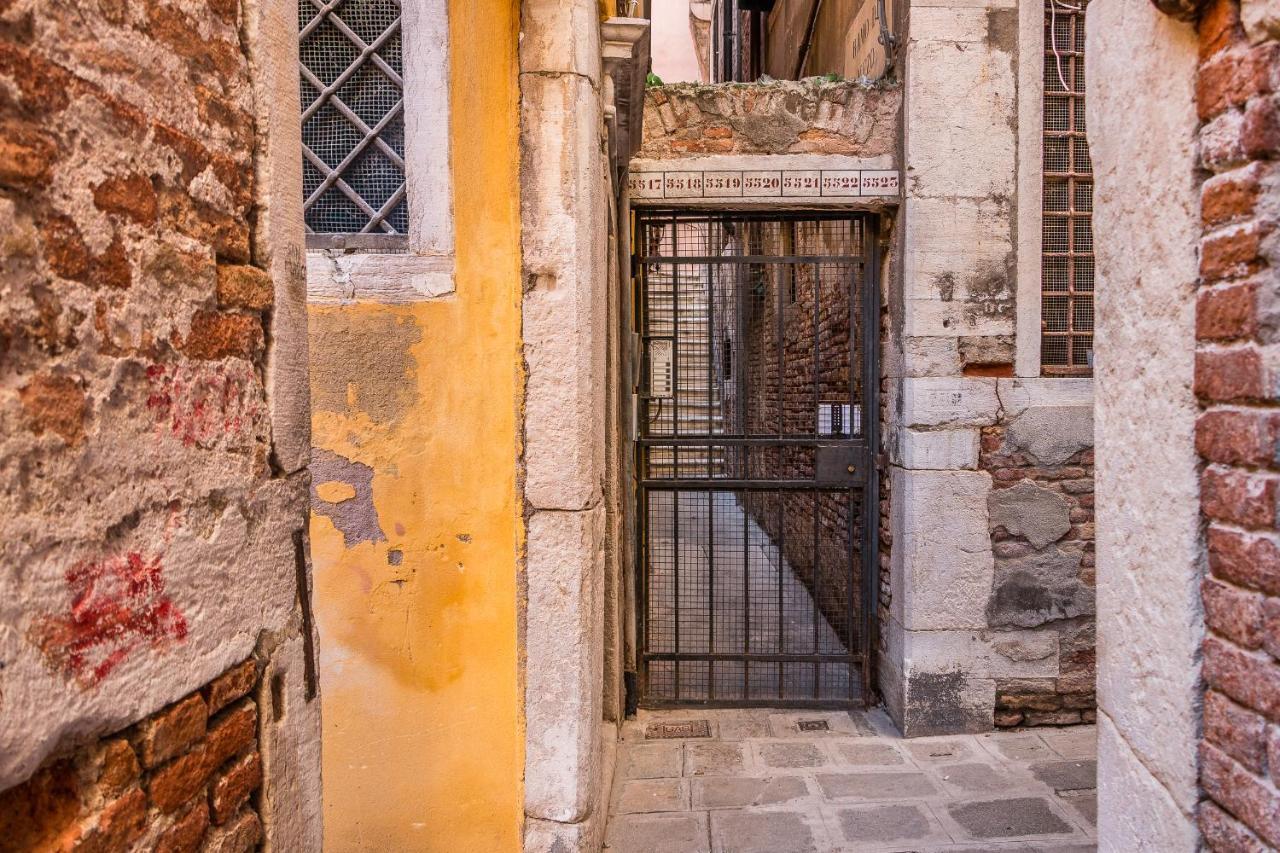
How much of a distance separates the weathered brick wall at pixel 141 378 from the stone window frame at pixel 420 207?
114cm

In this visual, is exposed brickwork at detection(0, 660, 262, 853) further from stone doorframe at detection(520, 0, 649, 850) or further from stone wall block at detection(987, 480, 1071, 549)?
stone wall block at detection(987, 480, 1071, 549)

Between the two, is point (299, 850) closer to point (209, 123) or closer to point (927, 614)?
point (209, 123)

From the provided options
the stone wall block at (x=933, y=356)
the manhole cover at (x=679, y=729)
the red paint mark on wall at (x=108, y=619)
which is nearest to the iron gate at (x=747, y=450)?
the manhole cover at (x=679, y=729)

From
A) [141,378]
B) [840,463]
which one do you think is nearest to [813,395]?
[840,463]

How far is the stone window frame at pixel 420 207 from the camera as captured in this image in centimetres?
257

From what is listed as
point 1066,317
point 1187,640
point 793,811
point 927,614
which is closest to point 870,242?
point 1066,317

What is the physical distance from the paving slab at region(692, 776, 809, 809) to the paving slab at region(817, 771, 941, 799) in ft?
0.37

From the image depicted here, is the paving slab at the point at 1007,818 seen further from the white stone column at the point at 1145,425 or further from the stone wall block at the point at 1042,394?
the stone wall block at the point at 1042,394

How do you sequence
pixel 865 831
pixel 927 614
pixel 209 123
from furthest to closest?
pixel 927 614 → pixel 865 831 → pixel 209 123

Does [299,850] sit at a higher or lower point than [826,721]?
higher

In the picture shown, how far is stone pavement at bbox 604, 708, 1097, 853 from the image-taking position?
301 centimetres

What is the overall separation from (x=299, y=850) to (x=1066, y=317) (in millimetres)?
3934

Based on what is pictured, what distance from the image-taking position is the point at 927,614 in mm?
3834

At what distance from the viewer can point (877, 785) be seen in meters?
3.42
